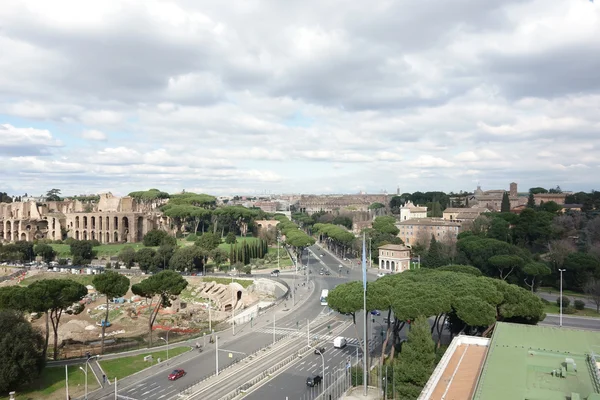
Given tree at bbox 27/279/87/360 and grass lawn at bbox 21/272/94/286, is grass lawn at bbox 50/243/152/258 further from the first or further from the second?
tree at bbox 27/279/87/360

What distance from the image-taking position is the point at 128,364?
34156mm

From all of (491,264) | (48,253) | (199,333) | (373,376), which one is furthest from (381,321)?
(48,253)

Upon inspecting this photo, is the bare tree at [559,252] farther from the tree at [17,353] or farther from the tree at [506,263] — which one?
the tree at [17,353]

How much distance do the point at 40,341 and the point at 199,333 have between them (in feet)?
55.6

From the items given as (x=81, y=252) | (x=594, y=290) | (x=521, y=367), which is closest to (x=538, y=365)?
(x=521, y=367)

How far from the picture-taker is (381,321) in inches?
1810

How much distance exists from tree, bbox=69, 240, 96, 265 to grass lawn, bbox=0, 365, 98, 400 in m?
50.8

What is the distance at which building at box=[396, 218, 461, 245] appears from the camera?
304 ft

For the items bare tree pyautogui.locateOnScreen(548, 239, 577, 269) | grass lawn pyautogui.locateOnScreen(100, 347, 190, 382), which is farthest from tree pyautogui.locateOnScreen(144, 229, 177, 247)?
bare tree pyautogui.locateOnScreen(548, 239, 577, 269)

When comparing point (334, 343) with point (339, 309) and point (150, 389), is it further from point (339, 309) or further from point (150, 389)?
point (150, 389)

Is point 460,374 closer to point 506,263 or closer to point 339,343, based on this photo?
point 339,343

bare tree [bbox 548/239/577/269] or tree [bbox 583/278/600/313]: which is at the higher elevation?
bare tree [bbox 548/239/577/269]

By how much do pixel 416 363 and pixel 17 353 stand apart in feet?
83.7

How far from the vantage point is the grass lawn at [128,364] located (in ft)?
105
